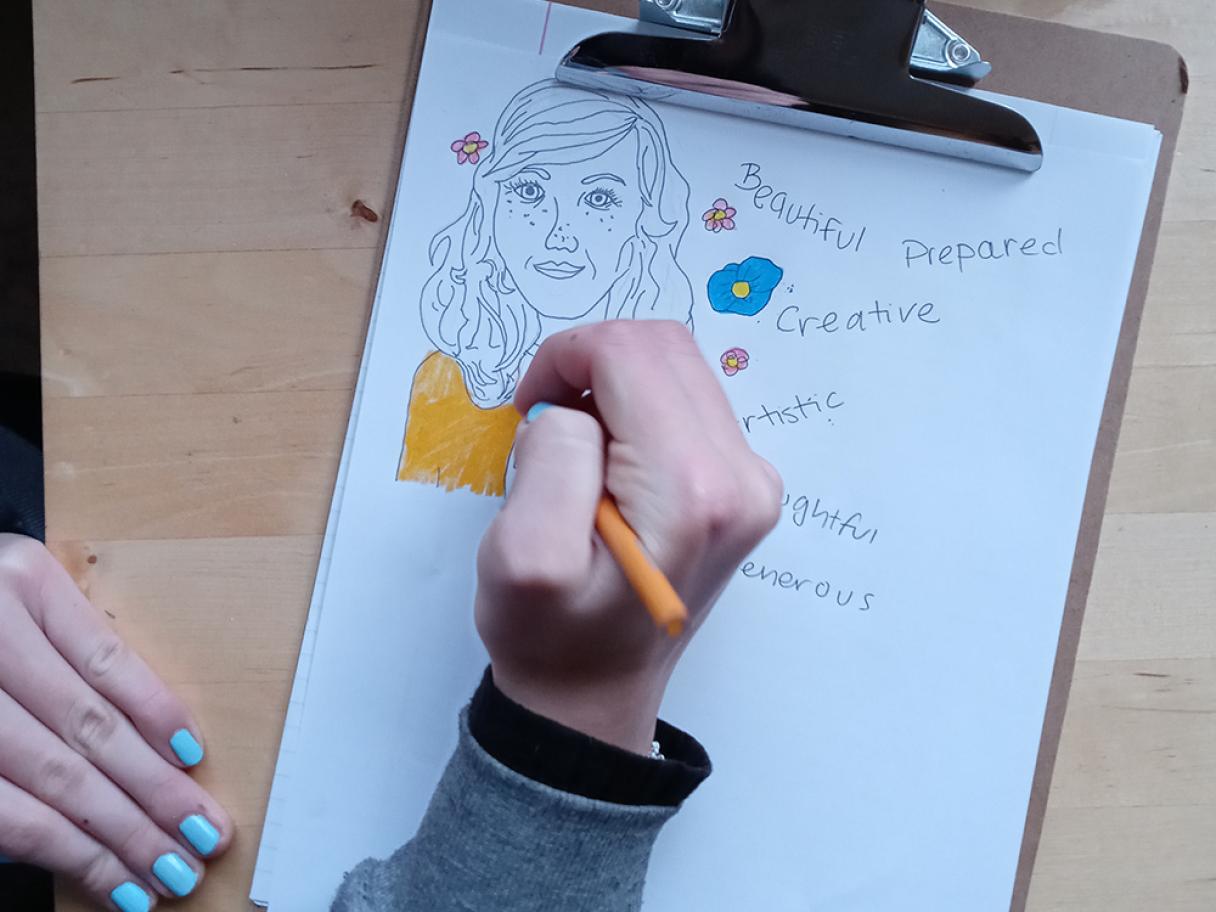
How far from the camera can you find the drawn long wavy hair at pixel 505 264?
0.53 meters

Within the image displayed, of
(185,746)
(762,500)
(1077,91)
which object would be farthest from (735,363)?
(185,746)

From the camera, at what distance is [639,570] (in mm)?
358

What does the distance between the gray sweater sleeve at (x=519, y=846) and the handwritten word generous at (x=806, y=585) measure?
0.47ft

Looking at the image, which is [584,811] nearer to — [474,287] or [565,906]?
[565,906]

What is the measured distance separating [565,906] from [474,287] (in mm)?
320

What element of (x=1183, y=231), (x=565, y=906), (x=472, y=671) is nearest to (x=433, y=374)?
(x=472, y=671)

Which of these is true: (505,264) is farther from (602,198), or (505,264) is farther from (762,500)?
(762,500)

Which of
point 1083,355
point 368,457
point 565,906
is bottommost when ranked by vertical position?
point 565,906

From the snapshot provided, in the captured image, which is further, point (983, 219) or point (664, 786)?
point (983, 219)

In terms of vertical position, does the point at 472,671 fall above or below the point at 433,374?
below

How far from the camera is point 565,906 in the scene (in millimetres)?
419

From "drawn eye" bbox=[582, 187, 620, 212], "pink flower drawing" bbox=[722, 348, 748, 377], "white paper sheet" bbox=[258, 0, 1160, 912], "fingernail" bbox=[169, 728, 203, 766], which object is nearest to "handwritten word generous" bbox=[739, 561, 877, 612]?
"white paper sheet" bbox=[258, 0, 1160, 912]

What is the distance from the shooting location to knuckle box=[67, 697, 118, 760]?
0.51 m

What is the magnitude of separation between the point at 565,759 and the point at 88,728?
0.95ft
